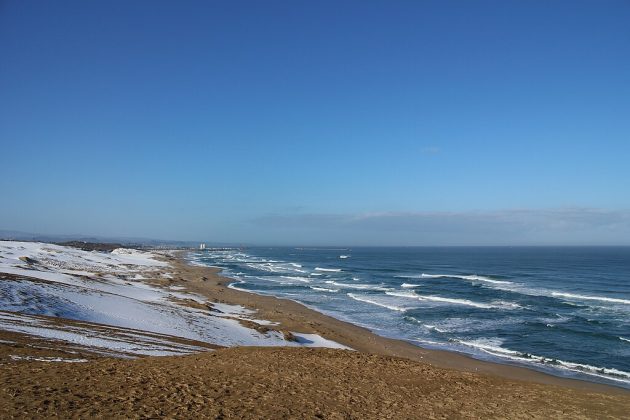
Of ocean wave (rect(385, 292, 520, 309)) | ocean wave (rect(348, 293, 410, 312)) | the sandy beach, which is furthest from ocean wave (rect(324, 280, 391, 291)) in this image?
the sandy beach

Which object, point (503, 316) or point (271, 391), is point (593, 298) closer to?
point (503, 316)

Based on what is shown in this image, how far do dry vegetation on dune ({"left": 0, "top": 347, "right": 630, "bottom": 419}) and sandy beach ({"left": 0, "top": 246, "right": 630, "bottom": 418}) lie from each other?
27mm

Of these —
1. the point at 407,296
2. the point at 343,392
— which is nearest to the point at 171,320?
the point at 343,392

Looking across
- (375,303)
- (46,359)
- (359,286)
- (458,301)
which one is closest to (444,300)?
(458,301)

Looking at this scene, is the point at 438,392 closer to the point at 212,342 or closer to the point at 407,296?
the point at 212,342

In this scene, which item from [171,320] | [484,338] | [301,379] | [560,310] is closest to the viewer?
[301,379]

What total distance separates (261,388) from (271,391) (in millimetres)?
311

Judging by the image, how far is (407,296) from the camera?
162 ft

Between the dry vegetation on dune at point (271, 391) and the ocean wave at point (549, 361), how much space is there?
8.93m

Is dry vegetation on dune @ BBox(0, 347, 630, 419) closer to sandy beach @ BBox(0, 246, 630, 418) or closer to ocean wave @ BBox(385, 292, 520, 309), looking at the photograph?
sandy beach @ BBox(0, 246, 630, 418)

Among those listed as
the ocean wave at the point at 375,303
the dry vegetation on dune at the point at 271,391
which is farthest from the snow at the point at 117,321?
the ocean wave at the point at 375,303

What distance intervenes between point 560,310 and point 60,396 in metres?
41.2

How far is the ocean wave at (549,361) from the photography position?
21.3m

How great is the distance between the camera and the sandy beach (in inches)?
356
